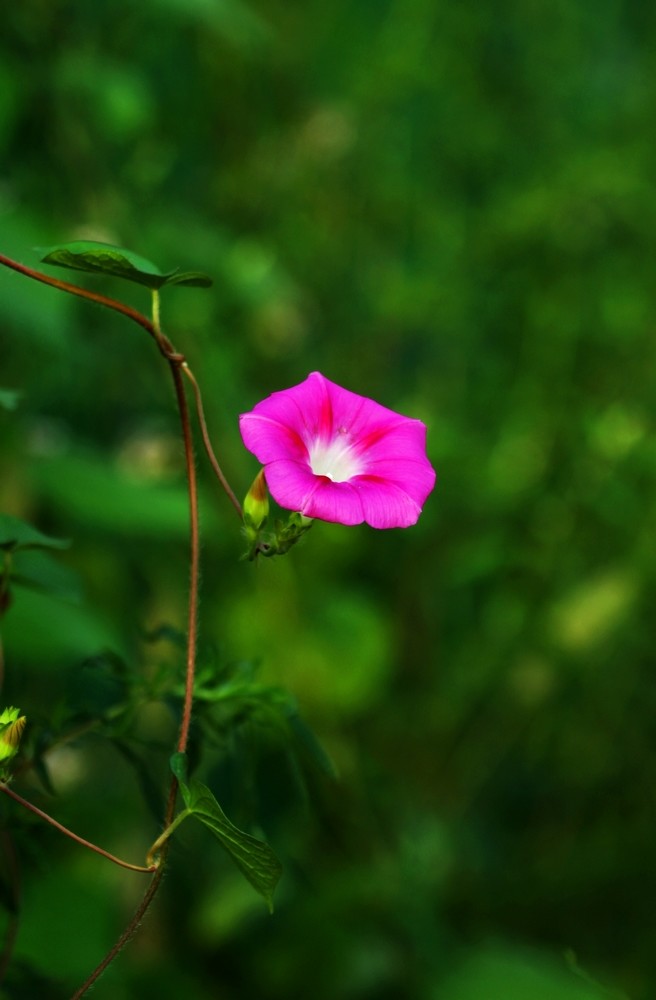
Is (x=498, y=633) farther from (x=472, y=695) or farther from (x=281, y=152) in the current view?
(x=281, y=152)

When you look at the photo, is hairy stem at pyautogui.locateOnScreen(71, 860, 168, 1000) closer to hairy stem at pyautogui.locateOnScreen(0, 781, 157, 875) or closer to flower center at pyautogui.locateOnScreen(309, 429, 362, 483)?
hairy stem at pyautogui.locateOnScreen(0, 781, 157, 875)

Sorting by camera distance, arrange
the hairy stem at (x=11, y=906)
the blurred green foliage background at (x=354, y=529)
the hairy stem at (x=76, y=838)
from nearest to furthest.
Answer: the hairy stem at (x=76, y=838), the hairy stem at (x=11, y=906), the blurred green foliage background at (x=354, y=529)

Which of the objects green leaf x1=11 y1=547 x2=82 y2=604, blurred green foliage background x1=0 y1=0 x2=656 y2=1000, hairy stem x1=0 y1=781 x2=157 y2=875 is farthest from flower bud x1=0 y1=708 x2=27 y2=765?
blurred green foliage background x1=0 y1=0 x2=656 y2=1000

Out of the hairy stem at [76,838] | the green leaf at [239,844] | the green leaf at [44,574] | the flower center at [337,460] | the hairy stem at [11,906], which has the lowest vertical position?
the hairy stem at [11,906]

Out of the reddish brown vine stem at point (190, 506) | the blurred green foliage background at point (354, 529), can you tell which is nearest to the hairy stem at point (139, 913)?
the reddish brown vine stem at point (190, 506)

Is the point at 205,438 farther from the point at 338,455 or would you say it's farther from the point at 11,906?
the point at 11,906

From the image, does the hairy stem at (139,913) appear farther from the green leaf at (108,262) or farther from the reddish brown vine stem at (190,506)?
the green leaf at (108,262)

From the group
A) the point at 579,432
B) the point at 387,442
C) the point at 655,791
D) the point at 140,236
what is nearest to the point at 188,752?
the point at 387,442

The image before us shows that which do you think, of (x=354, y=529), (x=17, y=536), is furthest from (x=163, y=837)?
(x=354, y=529)
